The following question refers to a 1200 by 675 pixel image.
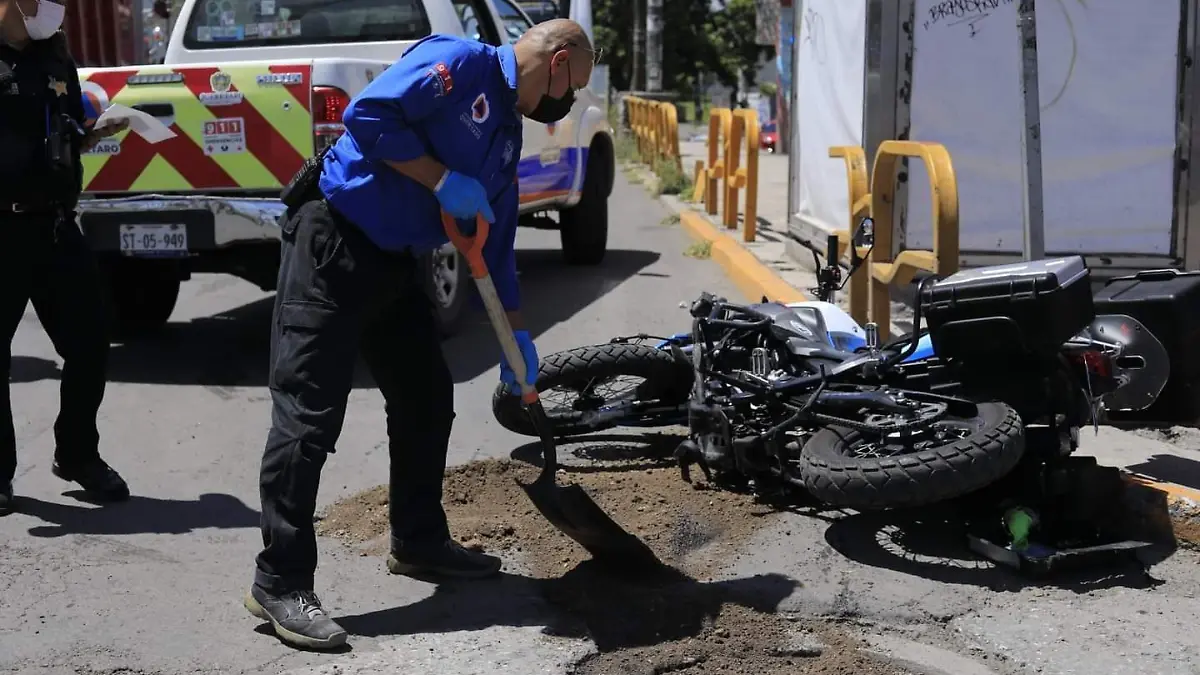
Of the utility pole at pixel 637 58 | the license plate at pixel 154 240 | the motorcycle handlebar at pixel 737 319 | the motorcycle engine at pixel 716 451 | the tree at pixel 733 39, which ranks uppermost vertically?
the tree at pixel 733 39

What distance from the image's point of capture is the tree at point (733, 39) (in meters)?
50.2

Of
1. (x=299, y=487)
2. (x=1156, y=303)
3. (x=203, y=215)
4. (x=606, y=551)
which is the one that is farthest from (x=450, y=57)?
(x=203, y=215)

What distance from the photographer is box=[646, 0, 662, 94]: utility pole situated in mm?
22578

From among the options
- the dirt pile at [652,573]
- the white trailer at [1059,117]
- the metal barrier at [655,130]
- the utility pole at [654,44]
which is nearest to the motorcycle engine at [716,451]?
the dirt pile at [652,573]

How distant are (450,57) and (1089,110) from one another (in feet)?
16.8

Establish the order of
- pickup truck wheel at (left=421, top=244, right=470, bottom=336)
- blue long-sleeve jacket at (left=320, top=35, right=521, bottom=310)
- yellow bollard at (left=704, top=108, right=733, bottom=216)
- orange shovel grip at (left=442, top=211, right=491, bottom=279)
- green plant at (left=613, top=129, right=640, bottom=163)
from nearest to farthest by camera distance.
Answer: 1. blue long-sleeve jacket at (left=320, top=35, right=521, bottom=310)
2. orange shovel grip at (left=442, top=211, right=491, bottom=279)
3. pickup truck wheel at (left=421, top=244, right=470, bottom=336)
4. yellow bollard at (left=704, top=108, right=733, bottom=216)
5. green plant at (left=613, top=129, right=640, bottom=163)

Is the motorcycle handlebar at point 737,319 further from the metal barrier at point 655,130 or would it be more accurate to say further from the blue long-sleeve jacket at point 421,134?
the metal barrier at point 655,130

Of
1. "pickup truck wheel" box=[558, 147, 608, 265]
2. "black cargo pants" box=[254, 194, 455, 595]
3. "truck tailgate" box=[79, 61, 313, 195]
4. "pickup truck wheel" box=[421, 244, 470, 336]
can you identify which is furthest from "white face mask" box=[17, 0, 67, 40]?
"pickup truck wheel" box=[558, 147, 608, 265]

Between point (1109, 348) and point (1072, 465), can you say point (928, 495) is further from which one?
point (1109, 348)

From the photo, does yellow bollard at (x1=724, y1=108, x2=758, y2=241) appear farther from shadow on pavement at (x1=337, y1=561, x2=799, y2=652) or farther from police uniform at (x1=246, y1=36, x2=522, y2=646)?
police uniform at (x1=246, y1=36, x2=522, y2=646)

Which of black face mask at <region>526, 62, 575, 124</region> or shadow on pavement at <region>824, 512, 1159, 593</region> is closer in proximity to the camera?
black face mask at <region>526, 62, 575, 124</region>

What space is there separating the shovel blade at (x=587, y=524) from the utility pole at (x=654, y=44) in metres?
19.2

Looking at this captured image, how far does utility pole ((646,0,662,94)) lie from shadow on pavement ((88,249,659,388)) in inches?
530

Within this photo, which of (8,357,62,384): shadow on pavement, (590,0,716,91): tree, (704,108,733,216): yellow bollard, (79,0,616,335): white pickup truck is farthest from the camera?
(590,0,716,91): tree
